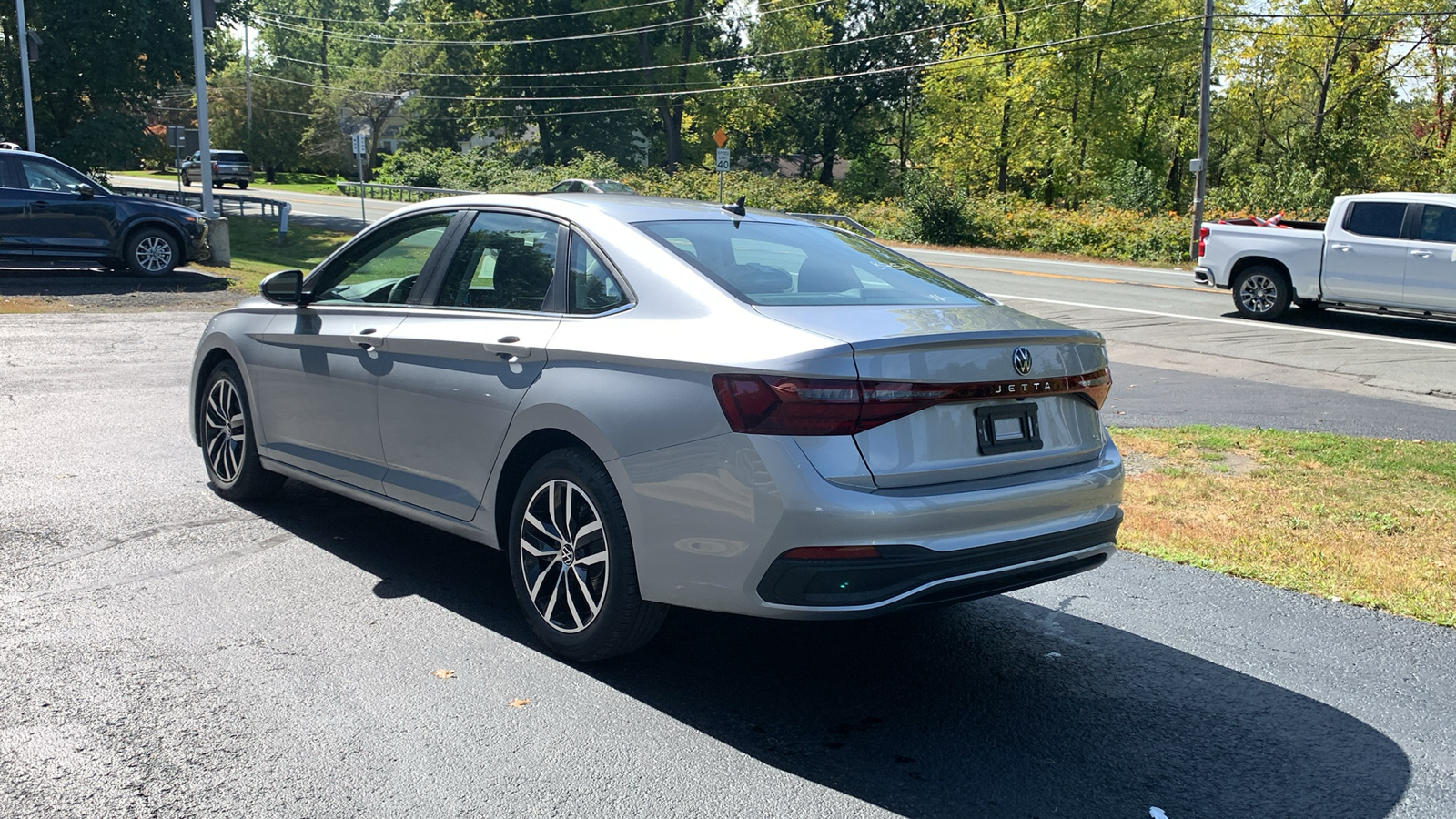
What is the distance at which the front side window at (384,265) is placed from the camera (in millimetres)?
5297

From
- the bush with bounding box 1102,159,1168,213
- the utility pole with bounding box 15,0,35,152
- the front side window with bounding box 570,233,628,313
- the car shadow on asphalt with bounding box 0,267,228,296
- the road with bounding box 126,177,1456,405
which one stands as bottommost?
the road with bounding box 126,177,1456,405

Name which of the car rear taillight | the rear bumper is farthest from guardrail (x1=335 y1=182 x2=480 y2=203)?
the car rear taillight

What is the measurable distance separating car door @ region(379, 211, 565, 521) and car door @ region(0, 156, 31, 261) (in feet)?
48.9

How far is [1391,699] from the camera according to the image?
4.17 m

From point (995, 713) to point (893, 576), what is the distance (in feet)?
2.37

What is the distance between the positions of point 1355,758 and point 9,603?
491 centimetres

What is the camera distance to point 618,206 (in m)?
4.85

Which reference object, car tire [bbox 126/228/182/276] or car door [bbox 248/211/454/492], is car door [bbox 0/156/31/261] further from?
car door [bbox 248/211/454/492]

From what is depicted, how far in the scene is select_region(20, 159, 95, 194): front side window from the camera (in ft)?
55.9

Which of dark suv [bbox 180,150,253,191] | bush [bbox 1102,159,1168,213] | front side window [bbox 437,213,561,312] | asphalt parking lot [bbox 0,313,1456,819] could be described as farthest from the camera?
dark suv [bbox 180,150,253,191]

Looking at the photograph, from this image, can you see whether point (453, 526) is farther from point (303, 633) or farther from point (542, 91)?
point (542, 91)

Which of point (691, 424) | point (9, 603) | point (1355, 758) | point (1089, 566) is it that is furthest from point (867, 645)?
point (9, 603)

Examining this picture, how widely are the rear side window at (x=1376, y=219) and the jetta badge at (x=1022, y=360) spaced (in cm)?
1477

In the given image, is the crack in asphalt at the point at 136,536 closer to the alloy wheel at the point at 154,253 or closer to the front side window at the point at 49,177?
the front side window at the point at 49,177
